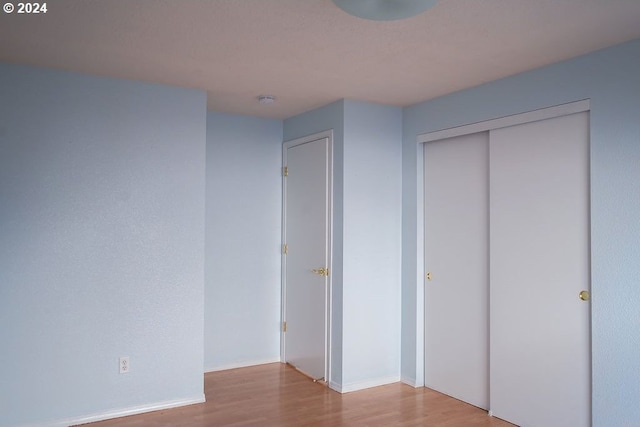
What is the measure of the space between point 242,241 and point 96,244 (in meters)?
1.51

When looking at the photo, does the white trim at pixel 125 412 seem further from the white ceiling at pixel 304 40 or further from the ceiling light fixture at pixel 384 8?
the ceiling light fixture at pixel 384 8

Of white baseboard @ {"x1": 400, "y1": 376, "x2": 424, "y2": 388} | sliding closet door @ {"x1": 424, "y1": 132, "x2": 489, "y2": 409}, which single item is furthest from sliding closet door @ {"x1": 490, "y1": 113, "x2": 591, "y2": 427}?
white baseboard @ {"x1": 400, "y1": 376, "x2": 424, "y2": 388}

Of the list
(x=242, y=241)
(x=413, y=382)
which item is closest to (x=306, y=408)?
(x=413, y=382)

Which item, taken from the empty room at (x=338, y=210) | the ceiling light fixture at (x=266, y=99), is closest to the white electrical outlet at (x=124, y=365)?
the empty room at (x=338, y=210)

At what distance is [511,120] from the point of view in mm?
3301

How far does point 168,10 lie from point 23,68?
143cm

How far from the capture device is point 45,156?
10.3 feet

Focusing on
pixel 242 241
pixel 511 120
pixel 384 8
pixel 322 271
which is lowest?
pixel 322 271

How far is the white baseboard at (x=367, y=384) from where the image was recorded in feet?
12.7

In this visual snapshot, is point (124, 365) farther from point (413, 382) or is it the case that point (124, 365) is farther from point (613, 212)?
point (613, 212)

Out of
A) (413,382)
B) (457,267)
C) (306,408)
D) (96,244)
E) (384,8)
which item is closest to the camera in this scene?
(384,8)

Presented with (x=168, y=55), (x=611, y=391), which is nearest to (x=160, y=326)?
(x=168, y=55)

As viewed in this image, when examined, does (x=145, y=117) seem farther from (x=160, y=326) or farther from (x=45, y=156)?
(x=160, y=326)

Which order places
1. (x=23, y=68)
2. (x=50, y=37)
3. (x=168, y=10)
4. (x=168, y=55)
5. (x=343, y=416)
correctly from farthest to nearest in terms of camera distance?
(x=343, y=416), (x=23, y=68), (x=168, y=55), (x=50, y=37), (x=168, y=10)
